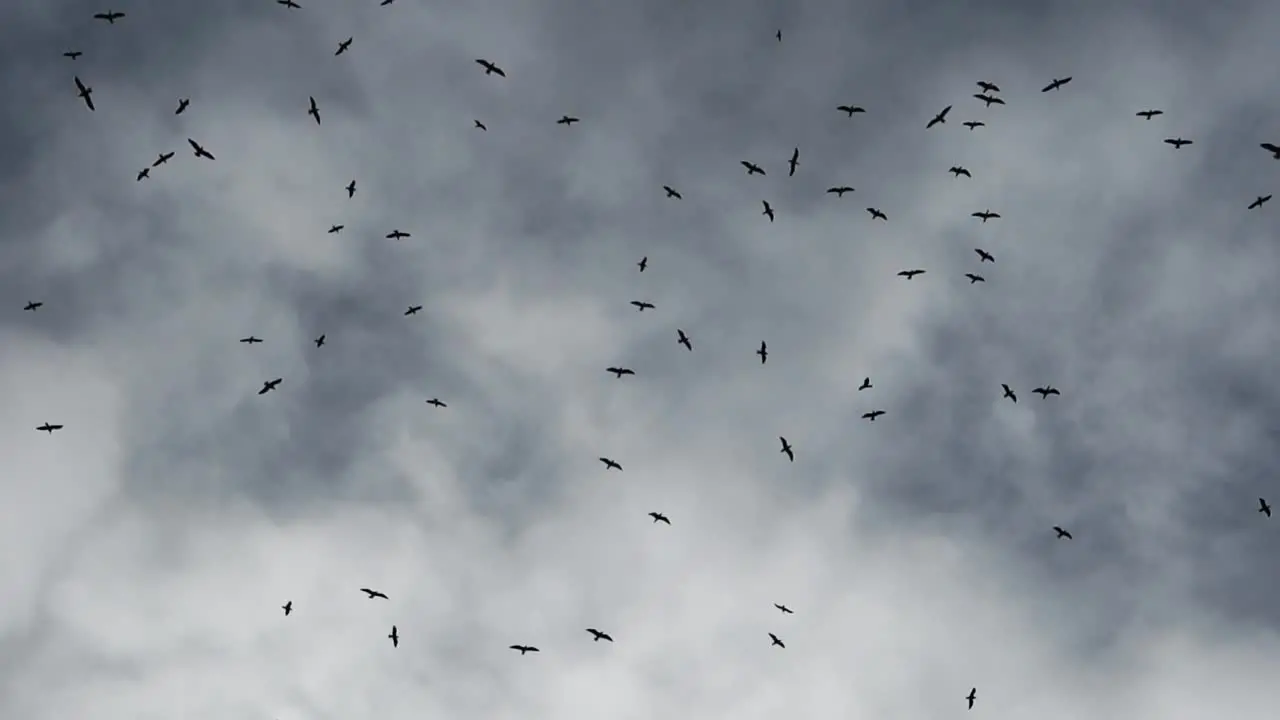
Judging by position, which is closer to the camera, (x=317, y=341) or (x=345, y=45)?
(x=345, y=45)

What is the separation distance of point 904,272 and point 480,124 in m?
46.5

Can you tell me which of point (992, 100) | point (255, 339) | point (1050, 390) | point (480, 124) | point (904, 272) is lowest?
point (255, 339)

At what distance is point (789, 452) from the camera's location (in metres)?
104

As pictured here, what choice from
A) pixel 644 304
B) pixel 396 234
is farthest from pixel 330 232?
pixel 644 304

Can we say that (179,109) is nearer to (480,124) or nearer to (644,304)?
(480,124)

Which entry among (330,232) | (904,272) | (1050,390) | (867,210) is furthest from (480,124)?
(1050,390)

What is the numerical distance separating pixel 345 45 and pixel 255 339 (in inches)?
1295

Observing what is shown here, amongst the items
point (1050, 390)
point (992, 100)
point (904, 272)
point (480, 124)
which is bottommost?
point (1050, 390)

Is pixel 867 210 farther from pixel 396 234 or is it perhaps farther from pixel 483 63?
pixel 396 234

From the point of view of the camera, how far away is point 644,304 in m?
117

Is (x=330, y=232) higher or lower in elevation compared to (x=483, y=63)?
lower

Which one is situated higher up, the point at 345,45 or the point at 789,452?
the point at 345,45

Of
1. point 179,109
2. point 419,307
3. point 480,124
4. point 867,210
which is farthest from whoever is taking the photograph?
point 419,307

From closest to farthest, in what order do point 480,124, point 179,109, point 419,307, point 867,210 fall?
point 179,109 < point 480,124 < point 867,210 < point 419,307
